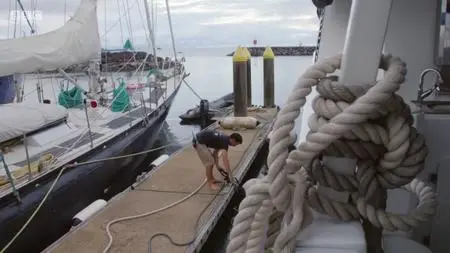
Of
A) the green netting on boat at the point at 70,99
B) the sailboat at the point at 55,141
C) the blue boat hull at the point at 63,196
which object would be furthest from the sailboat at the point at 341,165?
the green netting on boat at the point at 70,99

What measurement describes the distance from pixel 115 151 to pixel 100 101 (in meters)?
3.41

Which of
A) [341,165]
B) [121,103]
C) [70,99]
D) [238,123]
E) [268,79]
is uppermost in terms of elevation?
[341,165]

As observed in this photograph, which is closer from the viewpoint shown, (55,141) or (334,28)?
(334,28)

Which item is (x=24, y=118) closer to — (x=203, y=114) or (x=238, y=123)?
(x=238, y=123)

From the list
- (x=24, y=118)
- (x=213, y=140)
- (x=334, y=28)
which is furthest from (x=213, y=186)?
(x=334, y=28)

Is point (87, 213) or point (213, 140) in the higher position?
point (213, 140)

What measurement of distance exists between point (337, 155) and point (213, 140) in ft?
17.6

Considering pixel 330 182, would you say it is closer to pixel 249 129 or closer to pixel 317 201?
pixel 317 201

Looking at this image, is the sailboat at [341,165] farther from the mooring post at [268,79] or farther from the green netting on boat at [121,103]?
the mooring post at [268,79]

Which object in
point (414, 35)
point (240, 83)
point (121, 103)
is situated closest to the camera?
point (414, 35)

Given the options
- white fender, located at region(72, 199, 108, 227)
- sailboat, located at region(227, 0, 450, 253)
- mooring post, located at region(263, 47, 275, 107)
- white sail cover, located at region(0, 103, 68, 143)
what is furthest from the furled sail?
sailboat, located at region(227, 0, 450, 253)

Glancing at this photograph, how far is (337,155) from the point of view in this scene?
148 cm

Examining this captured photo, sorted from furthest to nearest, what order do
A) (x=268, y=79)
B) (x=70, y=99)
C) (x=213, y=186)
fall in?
(x=268, y=79)
(x=70, y=99)
(x=213, y=186)

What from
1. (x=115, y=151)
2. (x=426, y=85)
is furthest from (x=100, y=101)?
(x=426, y=85)
